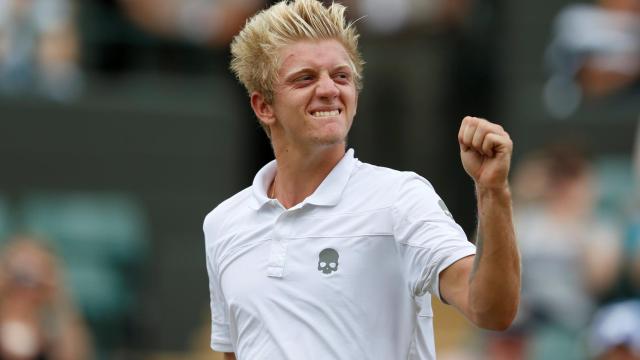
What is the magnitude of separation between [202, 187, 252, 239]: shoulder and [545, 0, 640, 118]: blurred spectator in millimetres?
7318

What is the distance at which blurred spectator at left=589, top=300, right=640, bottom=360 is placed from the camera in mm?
7008

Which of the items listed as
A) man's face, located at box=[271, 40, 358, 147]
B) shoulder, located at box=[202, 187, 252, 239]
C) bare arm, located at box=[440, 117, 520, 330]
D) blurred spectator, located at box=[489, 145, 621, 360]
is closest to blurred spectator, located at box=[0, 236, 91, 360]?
blurred spectator, located at box=[489, 145, 621, 360]

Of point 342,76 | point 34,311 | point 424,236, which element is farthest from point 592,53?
point 424,236

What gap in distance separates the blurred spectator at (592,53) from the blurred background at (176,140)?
0.04ft

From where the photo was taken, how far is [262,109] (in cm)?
343

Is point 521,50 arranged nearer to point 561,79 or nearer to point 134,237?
point 561,79

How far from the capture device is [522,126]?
34.6ft

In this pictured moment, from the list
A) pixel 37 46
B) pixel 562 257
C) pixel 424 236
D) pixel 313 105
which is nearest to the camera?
pixel 424 236

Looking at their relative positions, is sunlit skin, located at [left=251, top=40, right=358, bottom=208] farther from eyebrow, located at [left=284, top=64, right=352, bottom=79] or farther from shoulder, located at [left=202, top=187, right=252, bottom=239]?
shoulder, located at [left=202, top=187, right=252, bottom=239]

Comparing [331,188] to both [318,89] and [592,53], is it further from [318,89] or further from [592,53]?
[592,53]

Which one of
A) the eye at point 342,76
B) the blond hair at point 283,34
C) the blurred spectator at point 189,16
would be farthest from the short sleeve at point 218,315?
the blurred spectator at point 189,16

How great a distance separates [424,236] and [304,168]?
19.6 inches

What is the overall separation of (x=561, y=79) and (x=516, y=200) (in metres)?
1.67

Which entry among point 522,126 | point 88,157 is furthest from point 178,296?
point 522,126
